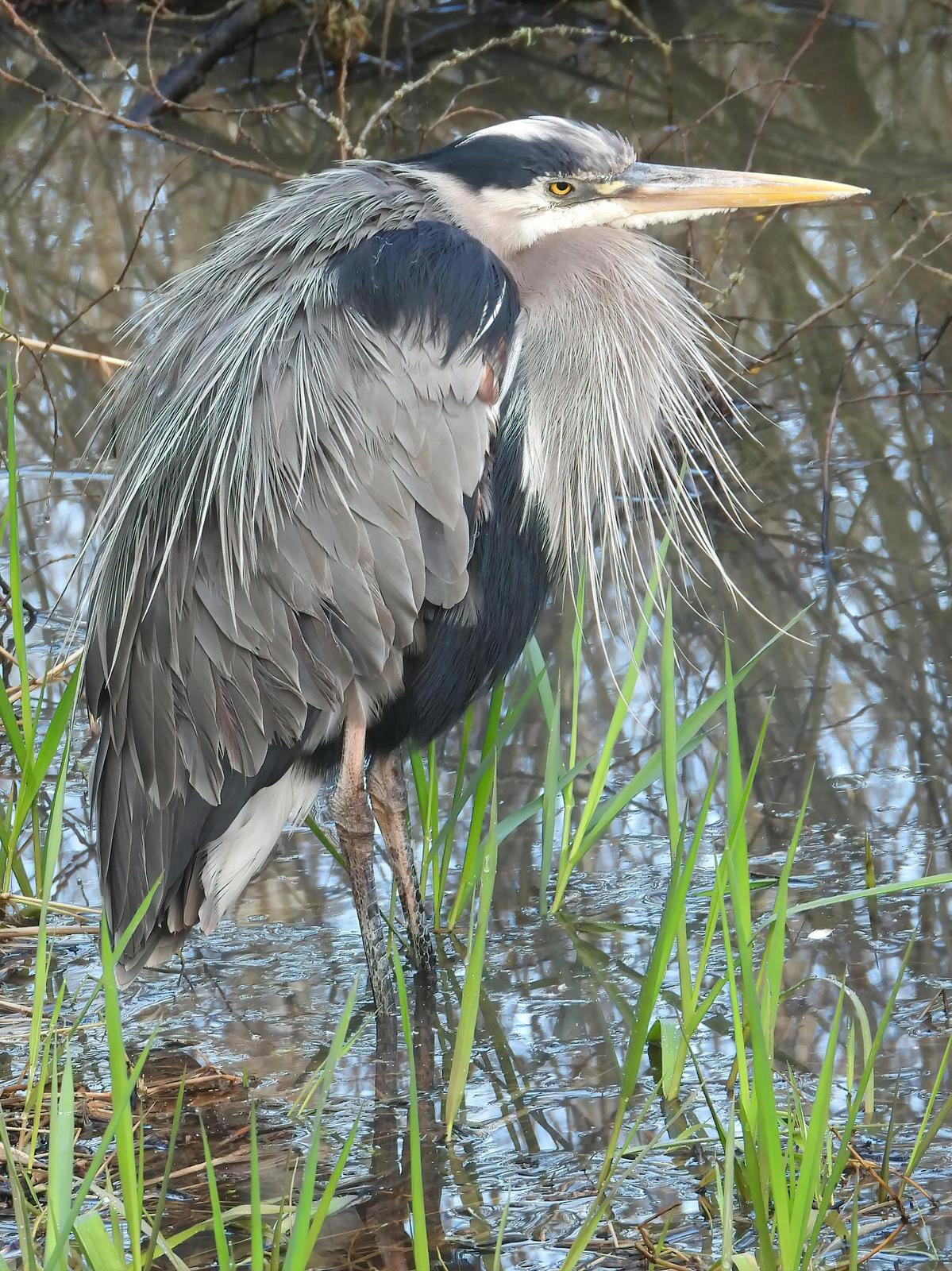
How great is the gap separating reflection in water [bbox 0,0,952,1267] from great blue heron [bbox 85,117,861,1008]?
0.24 m

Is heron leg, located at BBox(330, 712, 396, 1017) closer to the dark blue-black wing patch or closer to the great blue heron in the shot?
the great blue heron

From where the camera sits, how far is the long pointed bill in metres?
3.04

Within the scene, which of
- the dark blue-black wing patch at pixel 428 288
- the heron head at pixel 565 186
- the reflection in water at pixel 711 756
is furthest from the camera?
the heron head at pixel 565 186

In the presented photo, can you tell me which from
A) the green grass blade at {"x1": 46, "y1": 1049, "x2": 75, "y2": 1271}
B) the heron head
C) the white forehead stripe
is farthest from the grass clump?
the white forehead stripe

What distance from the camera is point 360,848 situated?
3070 millimetres

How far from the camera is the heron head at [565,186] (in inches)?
117

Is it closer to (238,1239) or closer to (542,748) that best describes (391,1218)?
(238,1239)

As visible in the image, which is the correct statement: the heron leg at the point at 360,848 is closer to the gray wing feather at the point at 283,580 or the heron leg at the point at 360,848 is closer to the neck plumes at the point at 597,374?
the gray wing feather at the point at 283,580

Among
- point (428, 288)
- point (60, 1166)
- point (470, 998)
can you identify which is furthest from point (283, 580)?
point (60, 1166)

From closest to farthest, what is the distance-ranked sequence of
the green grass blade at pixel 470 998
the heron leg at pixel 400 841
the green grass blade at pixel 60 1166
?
1. the green grass blade at pixel 60 1166
2. the green grass blade at pixel 470 998
3. the heron leg at pixel 400 841

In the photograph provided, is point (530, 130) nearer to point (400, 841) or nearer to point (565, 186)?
point (565, 186)

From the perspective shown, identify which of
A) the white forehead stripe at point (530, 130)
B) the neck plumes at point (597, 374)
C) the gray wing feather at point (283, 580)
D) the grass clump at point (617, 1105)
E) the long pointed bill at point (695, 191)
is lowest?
the grass clump at point (617, 1105)

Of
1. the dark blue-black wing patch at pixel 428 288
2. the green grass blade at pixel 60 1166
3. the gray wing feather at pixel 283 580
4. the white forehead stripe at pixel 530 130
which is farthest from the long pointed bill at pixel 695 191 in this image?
the green grass blade at pixel 60 1166

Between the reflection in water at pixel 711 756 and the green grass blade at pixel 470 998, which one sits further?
the reflection in water at pixel 711 756
